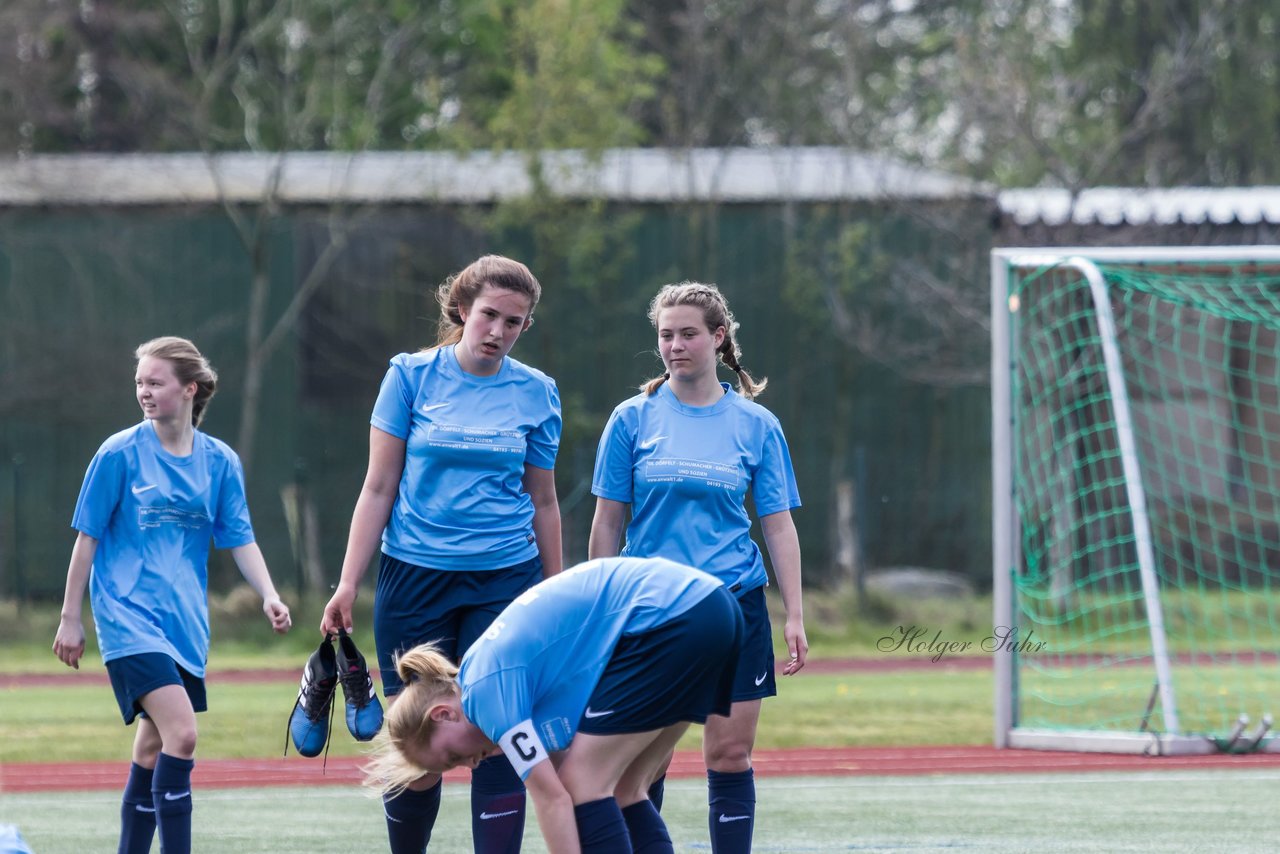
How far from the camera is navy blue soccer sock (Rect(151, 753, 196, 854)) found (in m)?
5.46

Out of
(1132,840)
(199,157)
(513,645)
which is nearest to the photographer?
(513,645)

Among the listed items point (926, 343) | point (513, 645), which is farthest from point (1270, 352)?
point (513, 645)

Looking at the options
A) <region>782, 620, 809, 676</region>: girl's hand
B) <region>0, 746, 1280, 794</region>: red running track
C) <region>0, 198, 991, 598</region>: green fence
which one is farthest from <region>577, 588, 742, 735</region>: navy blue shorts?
<region>0, 198, 991, 598</region>: green fence

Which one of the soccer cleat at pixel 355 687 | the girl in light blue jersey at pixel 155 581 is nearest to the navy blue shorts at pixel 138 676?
the girl in light blue jersey at pixel 155 581

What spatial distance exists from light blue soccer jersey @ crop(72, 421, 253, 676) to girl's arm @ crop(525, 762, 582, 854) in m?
1.97

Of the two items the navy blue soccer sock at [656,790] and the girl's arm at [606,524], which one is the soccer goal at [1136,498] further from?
the girl's arm at [606,524]

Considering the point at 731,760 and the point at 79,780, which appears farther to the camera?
the point at 79,780

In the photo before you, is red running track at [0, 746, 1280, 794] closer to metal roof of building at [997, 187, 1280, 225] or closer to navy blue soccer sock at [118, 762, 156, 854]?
navy blue soccer sock at [118, 762, 156, 854]

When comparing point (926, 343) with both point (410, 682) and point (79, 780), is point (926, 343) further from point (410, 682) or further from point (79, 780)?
point (410, 682)

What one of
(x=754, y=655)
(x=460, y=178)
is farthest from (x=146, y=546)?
(x=460, y=178)

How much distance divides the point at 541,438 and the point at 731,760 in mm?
1083

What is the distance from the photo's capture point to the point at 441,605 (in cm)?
516

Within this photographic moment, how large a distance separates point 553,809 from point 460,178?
14931mm

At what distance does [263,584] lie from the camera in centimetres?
579
